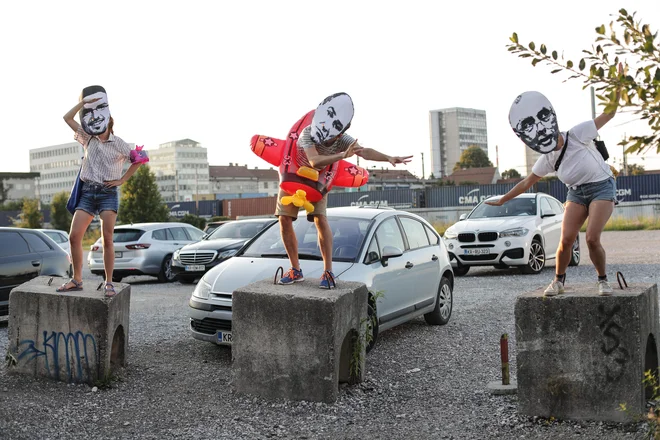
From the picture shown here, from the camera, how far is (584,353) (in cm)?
531

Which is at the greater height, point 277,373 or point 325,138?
point 325,138

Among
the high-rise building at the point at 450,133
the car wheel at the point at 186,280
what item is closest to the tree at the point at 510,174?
the high-rise building at the point at 450,133

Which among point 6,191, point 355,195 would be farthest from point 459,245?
point 6,191

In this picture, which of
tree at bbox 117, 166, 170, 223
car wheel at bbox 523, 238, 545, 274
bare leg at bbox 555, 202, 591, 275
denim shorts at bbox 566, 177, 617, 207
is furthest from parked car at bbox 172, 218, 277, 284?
tree at bbox 117, 166, 170, 223

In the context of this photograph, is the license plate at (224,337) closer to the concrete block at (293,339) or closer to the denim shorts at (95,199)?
the concrete block at (293,339)

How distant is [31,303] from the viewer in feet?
23.0

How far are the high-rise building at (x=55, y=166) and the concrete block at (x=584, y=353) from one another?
185571 millimetres

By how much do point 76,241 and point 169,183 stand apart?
179m

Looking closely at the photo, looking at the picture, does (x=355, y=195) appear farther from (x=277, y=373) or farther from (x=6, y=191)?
(x=6, y=191)

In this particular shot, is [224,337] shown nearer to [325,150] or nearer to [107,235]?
[107,235]

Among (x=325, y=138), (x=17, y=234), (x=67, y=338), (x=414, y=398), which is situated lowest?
(x=414, y=398)

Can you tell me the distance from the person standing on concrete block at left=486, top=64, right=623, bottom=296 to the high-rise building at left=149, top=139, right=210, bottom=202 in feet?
582

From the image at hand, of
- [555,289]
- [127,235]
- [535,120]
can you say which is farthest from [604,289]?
[127,235]

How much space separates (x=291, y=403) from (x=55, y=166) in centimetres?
19463
